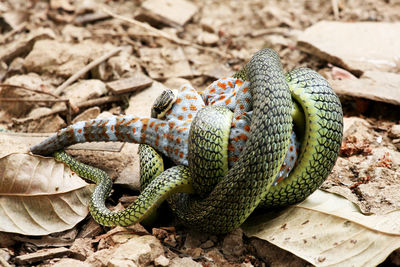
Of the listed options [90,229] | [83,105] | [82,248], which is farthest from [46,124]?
[82,248]

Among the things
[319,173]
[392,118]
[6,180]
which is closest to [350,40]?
[392,118]

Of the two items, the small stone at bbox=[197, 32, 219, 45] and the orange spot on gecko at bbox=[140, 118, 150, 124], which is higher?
the small stone at bbox=[197, 32, 219, 45]

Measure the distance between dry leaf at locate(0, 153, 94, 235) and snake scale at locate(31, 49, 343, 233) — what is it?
169 millimetres

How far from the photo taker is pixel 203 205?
2627 millimetres

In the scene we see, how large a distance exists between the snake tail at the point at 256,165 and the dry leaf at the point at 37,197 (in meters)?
0.85

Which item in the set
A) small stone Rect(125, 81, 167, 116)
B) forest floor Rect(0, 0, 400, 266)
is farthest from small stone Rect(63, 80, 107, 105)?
small stone Rect(125, 81, 167, 116)

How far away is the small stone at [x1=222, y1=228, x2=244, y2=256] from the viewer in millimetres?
2717

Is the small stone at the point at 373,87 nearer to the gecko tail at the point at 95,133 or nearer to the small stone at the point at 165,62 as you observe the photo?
the small stone at the point at 165,62

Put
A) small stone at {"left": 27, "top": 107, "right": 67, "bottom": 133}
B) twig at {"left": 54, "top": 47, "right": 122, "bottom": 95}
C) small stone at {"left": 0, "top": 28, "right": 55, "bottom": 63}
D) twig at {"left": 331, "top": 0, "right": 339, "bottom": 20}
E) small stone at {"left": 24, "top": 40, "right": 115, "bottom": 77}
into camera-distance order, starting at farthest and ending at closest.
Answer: twig at {"left": 331, "top": 0, "right": 339, "bottom": 20} → small stone at {"left": 0, "top": 28, "right": 55, "bottom": 63} → small stone at {"left": 24, "top": 40, "right": 115, "bottom": 77} → twig at {"left": 54, "top": 47, "right": 122, "bottom": 95} → small stone at {"left": 27, "top": 107, "right": 67, "bottom": 133}

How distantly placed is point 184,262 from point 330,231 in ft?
2.86

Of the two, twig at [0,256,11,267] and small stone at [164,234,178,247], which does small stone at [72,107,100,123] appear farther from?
twig at [0,256,11,267]

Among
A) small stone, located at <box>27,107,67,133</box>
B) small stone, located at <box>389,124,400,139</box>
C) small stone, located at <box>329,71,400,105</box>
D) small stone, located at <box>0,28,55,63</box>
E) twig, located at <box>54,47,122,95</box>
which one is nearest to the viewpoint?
small stone, located at <box>389,124,400,139</box>

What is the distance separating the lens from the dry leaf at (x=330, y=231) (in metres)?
2.40

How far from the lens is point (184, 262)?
8.54 ft
